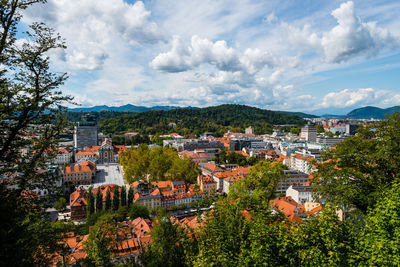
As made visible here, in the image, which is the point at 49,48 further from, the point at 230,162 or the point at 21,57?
the point at 230,162

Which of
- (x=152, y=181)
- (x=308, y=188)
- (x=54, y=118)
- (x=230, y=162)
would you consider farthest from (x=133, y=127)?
(x=54, y=118)

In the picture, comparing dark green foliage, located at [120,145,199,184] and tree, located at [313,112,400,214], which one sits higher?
tree, located at [313,112,400,214]

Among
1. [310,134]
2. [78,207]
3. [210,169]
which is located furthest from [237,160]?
[310,134]

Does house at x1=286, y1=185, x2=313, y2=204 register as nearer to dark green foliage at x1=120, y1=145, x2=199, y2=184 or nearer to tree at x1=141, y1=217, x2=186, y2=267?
dark green foliage at x1=120, y1=145, x2=199, y2=184

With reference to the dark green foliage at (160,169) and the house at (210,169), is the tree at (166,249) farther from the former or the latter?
the house at (210,169)

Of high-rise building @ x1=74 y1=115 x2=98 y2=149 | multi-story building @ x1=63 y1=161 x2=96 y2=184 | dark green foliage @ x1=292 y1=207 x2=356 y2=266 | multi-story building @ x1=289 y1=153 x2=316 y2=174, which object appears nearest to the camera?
dark green foliage @ x1=292 y1=207 x2=356 y2=266

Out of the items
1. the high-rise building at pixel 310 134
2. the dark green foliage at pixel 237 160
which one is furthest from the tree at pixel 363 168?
the high-rise building at pixel 310 134

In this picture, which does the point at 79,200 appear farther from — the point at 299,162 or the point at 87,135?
the point at 87,135

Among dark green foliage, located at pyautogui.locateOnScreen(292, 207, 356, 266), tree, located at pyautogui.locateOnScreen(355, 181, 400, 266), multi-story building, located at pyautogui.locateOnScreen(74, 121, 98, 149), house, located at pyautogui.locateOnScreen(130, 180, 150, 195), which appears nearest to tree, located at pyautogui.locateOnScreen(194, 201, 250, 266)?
dark green foliage, located at pyautogui.locateOnScreen(292, 207, 356, 266)
